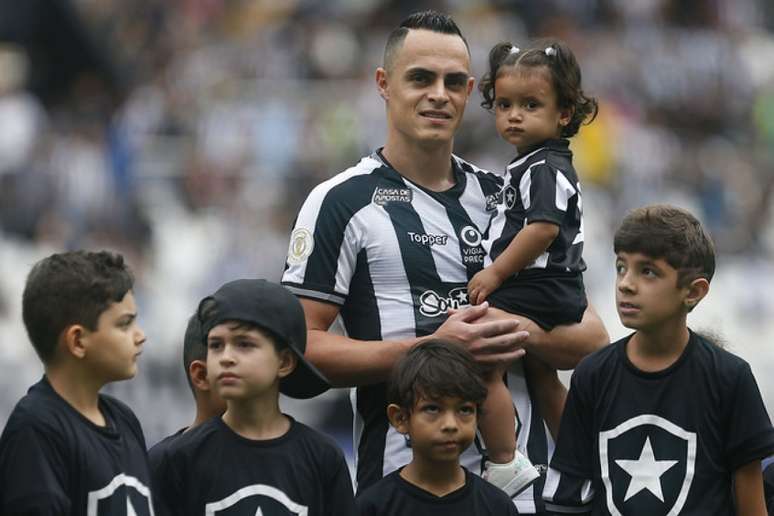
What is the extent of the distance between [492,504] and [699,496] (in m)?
0.62

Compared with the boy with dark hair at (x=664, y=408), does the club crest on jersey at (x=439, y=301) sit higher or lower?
higher

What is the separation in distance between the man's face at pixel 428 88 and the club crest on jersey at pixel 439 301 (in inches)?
19.8

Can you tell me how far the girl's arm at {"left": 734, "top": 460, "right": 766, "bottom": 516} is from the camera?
463 cm

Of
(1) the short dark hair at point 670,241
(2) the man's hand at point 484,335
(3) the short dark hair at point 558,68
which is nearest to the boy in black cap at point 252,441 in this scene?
(2) the man's hand at point 484,335

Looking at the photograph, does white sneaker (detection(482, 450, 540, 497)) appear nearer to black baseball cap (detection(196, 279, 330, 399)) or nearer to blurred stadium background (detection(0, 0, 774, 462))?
black baseball cap (detection(196, 279, 330, 399))

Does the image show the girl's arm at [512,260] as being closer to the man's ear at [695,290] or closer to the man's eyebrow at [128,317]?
the man's ear at [695,290]

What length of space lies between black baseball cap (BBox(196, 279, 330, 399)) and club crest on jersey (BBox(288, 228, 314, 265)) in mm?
382

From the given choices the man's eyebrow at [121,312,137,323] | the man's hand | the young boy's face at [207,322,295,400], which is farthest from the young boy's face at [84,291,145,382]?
the man's hand

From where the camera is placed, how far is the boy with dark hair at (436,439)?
4.81 metres

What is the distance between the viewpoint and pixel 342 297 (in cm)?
523

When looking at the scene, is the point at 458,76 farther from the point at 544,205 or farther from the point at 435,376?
the point at 435,376

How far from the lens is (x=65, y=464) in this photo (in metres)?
4.23

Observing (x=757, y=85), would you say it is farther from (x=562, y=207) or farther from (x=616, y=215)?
(x=562, y=207)

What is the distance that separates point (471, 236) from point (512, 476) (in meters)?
0.81
